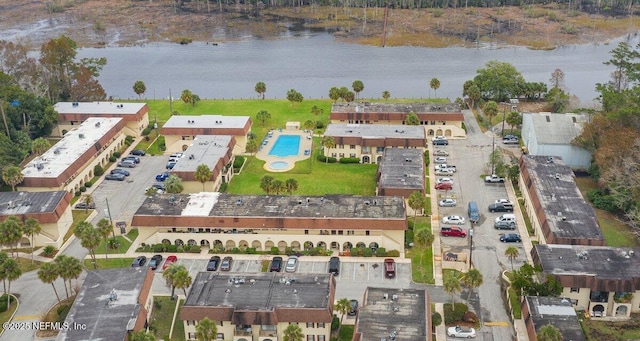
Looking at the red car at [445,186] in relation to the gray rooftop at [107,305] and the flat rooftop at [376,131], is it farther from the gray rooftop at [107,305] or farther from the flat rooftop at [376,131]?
the gray rooftop at [107,305]

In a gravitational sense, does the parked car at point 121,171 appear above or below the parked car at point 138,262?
above

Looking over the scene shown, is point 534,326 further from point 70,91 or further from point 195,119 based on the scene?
point 70,91

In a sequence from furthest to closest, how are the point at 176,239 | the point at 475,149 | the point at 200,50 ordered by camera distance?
the point at 200,50
the point at 475,149
the point at 176,239

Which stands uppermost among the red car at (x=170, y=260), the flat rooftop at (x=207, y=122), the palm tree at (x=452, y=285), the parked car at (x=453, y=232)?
the flat rooftop at (x=207, y=122)

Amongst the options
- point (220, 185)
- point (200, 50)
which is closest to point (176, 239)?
point (220, 185)

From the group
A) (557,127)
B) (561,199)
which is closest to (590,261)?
(561,199)

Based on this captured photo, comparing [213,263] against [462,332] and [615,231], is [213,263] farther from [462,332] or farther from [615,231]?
[615,231]

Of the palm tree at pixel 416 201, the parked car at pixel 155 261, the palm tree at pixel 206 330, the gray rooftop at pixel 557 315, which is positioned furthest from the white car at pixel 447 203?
the palm tree at pixel 206 330
